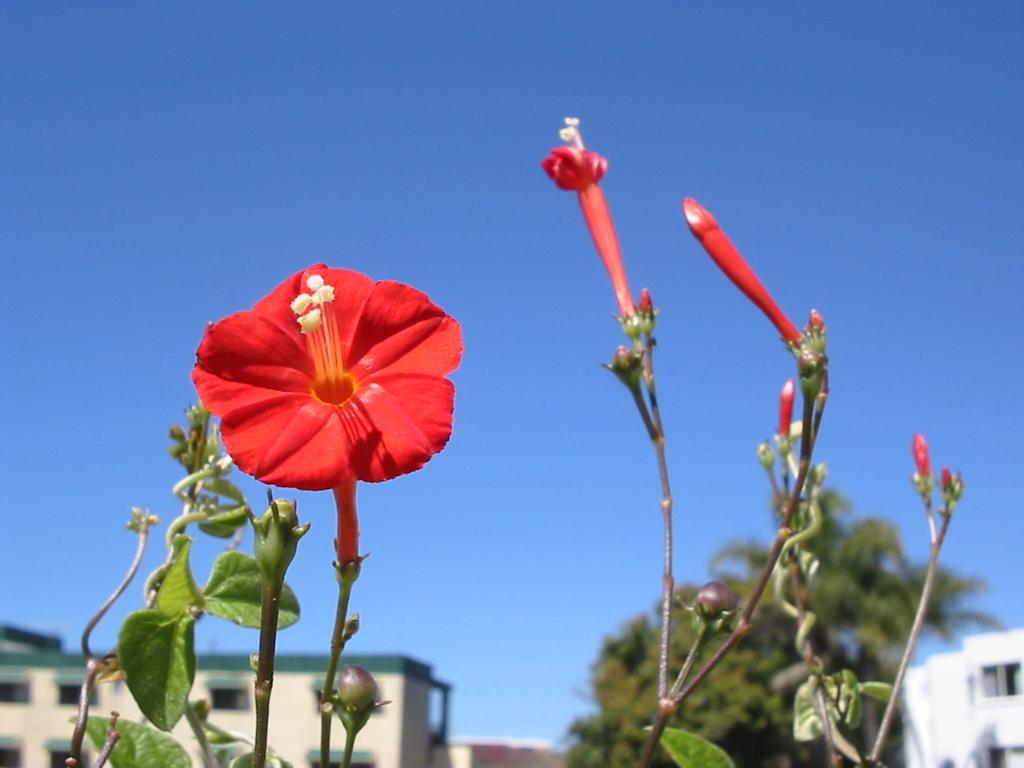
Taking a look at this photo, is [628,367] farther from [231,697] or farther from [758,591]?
[231,697]

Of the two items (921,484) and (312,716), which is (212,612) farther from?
(312,716)

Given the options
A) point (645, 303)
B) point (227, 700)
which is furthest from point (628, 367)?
point (227, 700)

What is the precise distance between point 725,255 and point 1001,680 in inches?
1220

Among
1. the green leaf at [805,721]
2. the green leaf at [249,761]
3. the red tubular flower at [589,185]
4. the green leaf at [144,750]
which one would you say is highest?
the red tubular flower at [589,185]

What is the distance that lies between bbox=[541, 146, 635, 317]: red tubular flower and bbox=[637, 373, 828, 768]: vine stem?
→ 1.77 feet

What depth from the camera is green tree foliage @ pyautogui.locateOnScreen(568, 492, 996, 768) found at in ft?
115

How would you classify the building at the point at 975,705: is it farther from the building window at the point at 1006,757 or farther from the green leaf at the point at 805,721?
the green leaf at the point at 805,721

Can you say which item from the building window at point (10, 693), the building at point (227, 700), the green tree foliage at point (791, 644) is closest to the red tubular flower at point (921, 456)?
the green tree foliage at point (791, 644)

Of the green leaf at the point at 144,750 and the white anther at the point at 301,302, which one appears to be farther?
the green leaf at the point at 144,750

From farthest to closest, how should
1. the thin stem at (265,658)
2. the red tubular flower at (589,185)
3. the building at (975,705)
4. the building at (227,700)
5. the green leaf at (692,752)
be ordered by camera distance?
1. the building at (227,700)
2. the building at (975,705)
3. the red tubular flower at (589,185)
4. the green leaf at (692,752)
5. the thin stem at (265,658)

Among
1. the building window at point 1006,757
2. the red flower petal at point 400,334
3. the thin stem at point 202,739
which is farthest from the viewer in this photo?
the building window at point 1006,757

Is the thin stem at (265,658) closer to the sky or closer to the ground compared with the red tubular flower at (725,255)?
closer to the ground

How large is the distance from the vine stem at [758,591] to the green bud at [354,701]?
257 millimetres

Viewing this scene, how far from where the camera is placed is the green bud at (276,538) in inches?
34.3
